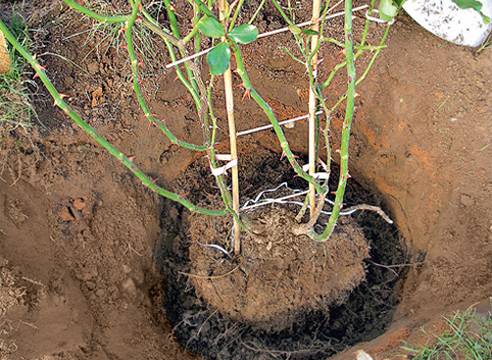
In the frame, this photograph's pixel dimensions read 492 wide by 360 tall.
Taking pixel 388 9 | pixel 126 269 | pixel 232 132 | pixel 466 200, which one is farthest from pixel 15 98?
pixel 466 200

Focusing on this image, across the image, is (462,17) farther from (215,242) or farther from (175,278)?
(175,278)

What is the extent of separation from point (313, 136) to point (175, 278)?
0.74 meters

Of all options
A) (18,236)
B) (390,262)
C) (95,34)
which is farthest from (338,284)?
(95,34)

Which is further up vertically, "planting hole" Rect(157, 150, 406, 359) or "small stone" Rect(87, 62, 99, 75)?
"small stone" Rect(87, 62, 99, 75)

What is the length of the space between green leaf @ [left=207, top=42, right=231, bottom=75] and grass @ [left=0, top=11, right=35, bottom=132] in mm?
1070

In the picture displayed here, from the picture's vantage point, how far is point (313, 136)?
1.58 metres

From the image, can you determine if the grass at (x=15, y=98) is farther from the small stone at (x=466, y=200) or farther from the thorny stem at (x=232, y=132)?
the small stone at (x=466, y=200)

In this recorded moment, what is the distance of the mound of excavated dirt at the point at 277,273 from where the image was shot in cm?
179

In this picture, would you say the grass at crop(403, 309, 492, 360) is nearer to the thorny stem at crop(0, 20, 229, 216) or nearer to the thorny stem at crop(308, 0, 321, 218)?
the thorny stem at crop(308, 0, 321, 218)

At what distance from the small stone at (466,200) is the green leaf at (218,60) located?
119cm

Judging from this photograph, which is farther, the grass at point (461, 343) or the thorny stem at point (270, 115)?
the grass at point (461, 343)

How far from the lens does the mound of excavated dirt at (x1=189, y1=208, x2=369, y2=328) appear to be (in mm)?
1789

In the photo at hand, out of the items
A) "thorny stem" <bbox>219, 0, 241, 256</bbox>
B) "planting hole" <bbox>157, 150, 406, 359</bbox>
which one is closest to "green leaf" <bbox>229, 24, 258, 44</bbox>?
"thorny stem" <bbox>219, 0, 241, 256</bbox>

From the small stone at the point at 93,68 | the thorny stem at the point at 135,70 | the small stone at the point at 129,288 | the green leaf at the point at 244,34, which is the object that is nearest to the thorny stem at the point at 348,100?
the green leaf at the point at 244,34
